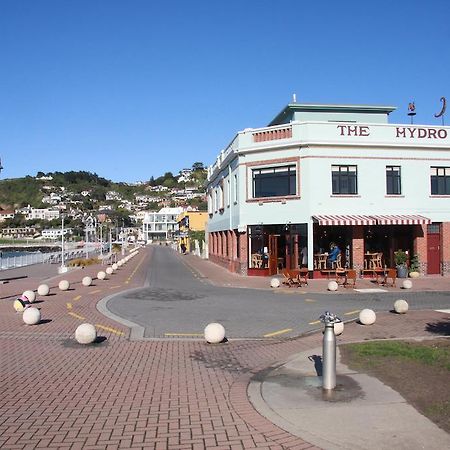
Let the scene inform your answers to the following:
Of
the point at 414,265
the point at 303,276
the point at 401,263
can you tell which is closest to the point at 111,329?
the point at 303,276

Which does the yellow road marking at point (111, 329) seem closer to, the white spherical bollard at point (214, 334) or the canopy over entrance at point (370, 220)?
the white spherical bollard at point (214, 334)

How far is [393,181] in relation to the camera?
28.5 metres

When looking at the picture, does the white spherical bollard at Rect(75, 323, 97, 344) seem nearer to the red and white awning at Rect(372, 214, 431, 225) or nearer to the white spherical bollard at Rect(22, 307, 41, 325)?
the white spherical bollard at Rect(22, 307, 41, 325)

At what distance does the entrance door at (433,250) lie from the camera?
94.2 ft

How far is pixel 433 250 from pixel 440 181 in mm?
3738

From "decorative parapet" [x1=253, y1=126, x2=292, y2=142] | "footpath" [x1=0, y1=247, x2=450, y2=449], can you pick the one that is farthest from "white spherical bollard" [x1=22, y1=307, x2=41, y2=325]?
"decorative parapet" [x1=253, y1=126, x2=292, y2=142]

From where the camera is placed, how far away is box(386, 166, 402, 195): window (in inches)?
1118

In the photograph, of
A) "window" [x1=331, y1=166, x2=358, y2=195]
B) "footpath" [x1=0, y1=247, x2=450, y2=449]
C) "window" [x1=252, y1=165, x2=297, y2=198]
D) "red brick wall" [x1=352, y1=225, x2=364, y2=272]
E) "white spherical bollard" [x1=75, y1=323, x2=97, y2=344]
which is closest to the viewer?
"footpath" [x1=0, y1=247, x2=450, y2=449]

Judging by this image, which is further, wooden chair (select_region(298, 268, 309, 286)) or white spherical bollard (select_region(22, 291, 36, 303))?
wooden chair (select_region(298, 268, 309, 286))

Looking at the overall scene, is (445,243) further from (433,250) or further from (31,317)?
(31,317)

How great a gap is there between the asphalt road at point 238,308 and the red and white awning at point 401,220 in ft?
22.2

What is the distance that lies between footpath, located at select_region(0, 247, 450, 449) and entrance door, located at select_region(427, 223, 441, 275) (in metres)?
16.9

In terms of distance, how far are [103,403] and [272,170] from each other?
74.1ft

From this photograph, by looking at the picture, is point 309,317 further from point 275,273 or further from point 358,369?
point 275,273
